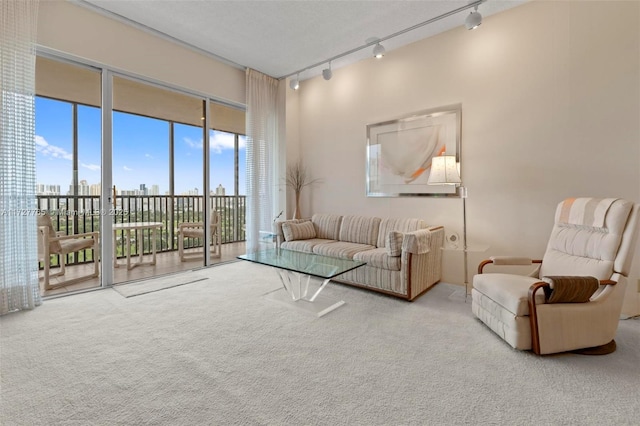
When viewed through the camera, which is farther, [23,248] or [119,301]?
[119,301]

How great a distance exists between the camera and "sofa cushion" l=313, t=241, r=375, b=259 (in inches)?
143

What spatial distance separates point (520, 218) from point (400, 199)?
1.41m

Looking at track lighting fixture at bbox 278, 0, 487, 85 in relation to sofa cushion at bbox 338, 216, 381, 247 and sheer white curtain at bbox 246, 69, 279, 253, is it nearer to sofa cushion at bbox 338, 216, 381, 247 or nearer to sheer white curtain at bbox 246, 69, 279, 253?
sheer white curtain at bbox 246, 69, 279, 253

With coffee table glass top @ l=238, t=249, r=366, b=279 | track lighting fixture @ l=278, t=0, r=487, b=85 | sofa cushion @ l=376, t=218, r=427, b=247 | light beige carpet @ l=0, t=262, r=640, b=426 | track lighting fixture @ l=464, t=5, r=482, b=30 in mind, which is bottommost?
light beige carpet @ l=0, t=262, r=640, b=426

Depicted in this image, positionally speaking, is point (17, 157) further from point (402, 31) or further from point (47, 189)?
point (402, 31)

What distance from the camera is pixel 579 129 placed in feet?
9.42

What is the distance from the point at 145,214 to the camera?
4473mm

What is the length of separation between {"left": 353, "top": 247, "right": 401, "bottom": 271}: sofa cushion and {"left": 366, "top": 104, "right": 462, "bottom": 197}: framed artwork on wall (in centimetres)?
111

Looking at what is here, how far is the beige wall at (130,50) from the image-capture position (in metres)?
3.01

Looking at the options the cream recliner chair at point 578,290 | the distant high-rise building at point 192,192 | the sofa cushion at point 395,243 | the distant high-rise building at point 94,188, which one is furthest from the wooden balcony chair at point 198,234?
the cream recliner chair at point 578,290

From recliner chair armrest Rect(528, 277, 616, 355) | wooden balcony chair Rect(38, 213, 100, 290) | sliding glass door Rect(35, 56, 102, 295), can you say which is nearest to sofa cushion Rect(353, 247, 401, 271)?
recliner chair armrest Rect(528, 277, 616, 355)

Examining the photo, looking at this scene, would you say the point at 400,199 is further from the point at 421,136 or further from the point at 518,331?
the point at 518,331

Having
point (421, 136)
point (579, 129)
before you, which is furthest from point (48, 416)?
point (579, 129)

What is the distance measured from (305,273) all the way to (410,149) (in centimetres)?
232
